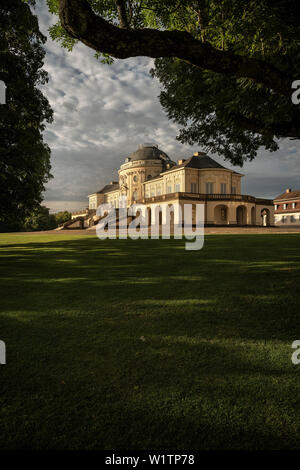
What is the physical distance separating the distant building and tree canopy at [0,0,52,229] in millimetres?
63031

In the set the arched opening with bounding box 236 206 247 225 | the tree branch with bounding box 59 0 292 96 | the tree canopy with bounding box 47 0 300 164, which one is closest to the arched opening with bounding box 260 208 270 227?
the arched opening with bounding box 236 206 247 225

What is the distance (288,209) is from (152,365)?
234ft

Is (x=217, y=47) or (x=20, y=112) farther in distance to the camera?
(x=20, y=112)

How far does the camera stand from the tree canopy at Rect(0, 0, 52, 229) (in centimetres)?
1236

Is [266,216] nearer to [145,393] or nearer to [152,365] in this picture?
[152,365]

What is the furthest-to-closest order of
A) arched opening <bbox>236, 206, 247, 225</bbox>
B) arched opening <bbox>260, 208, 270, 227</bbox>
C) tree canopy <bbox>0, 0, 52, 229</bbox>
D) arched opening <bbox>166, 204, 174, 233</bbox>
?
arched opening <bbox>260, 208, 270, 227</bbox> < arched opening <bbox>236, 206, 247, 225</bbox> < arched opening <bbox>166, 204, 174, 233</bbox> < tree canopy <bbox>0, 0, 52, 229</bbox>

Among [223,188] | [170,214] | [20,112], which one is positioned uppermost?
[223,188]

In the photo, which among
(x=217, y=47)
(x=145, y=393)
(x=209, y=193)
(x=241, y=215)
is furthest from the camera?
(x=209, y=193)

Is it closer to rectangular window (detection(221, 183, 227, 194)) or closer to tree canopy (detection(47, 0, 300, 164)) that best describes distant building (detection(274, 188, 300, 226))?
rectangular window (detection(221, 183, 227, 194))

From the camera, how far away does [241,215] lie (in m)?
48.7

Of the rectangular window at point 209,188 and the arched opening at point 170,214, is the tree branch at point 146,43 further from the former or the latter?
the rectangular window at point 209,188

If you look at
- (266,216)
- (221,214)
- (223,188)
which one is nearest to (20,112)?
(221,214)

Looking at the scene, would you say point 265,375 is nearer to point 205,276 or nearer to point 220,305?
point 220,305

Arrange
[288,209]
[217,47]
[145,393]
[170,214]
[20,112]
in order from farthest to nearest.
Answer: [288,209] → [170,214] → [20,112] → [217,47] → [145,393]
